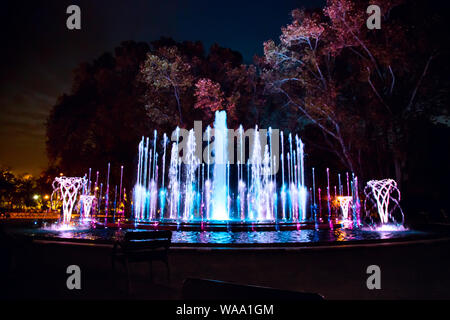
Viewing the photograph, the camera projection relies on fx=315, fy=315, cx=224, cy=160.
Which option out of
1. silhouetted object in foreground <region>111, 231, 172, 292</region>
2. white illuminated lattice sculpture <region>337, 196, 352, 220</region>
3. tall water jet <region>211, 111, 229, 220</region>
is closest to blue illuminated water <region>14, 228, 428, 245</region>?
silhouetted object in foreground <region>111, 231, 172, 292</region>

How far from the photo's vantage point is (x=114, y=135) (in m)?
29.3

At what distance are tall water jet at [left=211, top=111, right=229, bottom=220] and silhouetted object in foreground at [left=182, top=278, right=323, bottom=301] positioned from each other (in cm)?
1900

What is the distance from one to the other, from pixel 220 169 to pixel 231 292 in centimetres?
2133

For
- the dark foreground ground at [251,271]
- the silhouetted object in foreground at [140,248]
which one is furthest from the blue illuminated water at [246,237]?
the silhouetted object in foreground at [140,248]

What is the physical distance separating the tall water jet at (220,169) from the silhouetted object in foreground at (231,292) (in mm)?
18995

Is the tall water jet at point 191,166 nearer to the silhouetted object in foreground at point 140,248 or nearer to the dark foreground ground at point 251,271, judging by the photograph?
the dark foreground ground at point 251,271

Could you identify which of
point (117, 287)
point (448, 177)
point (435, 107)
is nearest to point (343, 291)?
point (117, 287)

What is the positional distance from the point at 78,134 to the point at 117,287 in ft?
92.1

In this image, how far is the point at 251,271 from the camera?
6.30m

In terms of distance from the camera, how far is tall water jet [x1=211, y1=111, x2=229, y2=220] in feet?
69.4

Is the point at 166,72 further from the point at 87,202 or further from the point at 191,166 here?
the point at 87,202
